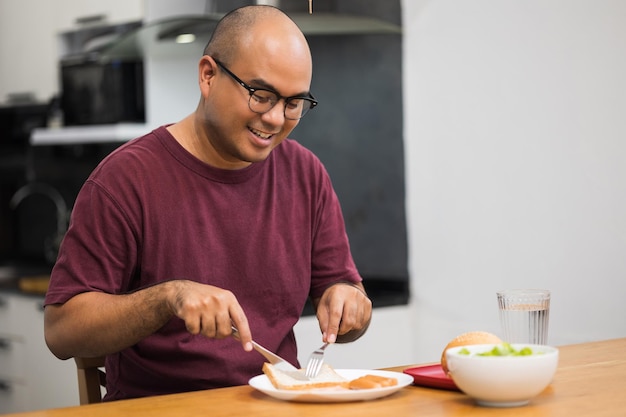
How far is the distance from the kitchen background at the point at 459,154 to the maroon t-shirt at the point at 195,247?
0.93 m

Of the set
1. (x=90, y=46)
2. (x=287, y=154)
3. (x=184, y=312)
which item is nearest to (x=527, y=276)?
(x=287, y=154)

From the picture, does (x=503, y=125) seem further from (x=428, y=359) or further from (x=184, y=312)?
(x=184, y=312)

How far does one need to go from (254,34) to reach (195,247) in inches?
17.1

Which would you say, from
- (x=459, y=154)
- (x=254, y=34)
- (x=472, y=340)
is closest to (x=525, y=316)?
(x=472, y=340)

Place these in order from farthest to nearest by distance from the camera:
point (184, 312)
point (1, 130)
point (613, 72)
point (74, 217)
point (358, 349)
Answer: point (1, 130)
point (358, 349)
point (613, 72)
point (74, 217)
point (184, 312)

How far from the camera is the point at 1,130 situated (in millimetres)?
4707

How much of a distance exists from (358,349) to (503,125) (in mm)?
901

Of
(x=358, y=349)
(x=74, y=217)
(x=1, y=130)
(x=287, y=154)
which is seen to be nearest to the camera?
(x=74, y=217)

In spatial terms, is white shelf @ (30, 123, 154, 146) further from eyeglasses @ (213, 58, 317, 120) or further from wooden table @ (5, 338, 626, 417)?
wooden table @ (5, 338, 626, 417)

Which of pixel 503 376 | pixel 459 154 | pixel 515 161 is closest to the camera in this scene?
pixel 503 376

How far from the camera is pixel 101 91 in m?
4.03

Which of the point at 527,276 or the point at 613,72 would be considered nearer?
the point at 613,72

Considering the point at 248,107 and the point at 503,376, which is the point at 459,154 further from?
the point at 503,376

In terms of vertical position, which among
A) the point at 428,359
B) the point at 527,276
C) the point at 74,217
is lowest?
the point at 428,359
